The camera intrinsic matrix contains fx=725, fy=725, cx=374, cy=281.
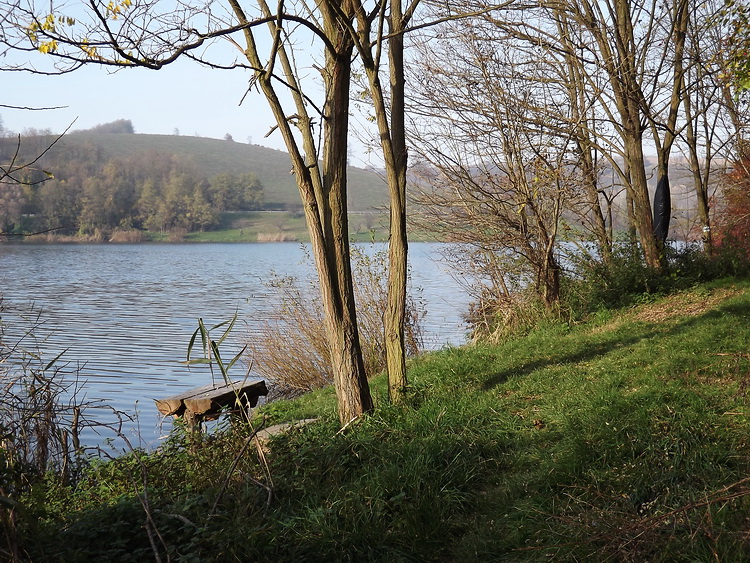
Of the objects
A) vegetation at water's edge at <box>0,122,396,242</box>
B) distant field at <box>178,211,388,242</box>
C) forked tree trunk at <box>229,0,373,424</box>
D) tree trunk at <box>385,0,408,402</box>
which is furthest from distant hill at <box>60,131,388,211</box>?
forked tree trunk at <box>229,0,373,424</box>

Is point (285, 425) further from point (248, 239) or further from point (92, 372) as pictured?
point (248, 239)

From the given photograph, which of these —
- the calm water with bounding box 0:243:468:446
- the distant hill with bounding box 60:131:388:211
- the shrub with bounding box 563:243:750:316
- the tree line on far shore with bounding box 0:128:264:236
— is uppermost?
the distant hill with bounding box 60:131:388:211

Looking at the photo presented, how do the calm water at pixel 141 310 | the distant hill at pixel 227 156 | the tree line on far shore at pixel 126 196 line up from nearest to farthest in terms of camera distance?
the calm water at pixel 141 310 → the tree line on far shore at pixel 126 196 → the distant hill at pixel 227 156

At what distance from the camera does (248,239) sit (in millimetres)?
71750

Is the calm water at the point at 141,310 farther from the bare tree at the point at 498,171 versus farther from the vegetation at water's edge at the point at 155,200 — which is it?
the vegetation at water's edge at the point at 155,200

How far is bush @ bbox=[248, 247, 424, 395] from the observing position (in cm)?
1241

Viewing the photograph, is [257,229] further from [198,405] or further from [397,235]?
Result: [397,235]

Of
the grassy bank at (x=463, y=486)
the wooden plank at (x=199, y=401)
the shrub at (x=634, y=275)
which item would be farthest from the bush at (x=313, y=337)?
the grassy bank at (x=463, y=486)

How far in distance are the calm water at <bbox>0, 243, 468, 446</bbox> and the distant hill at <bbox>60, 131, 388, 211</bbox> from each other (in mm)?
44380

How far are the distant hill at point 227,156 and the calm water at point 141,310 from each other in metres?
44.4

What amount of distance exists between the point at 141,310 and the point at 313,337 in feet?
41.4

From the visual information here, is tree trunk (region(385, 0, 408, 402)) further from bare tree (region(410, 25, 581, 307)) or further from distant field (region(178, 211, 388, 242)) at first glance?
distant field (region(178, 211, 388, 242))

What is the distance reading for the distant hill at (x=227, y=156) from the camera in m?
91.4

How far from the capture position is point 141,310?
23.5 metres
